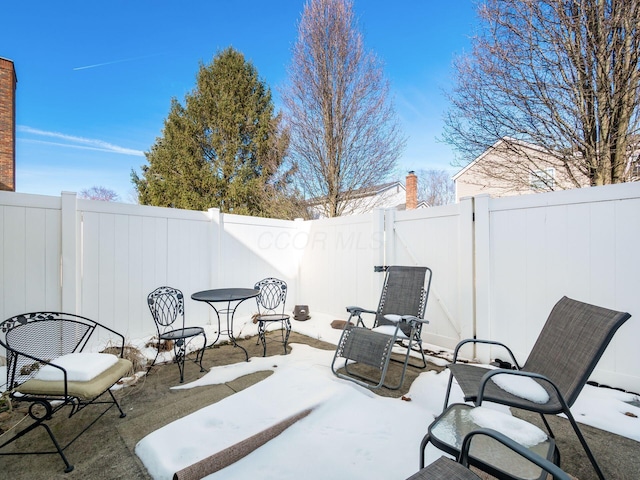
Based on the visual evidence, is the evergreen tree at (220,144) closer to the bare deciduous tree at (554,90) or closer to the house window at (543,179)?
the bare deciduous tree at (554,90)

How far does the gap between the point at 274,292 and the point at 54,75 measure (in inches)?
359

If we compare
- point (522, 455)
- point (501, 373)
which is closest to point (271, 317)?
point (501, 373)

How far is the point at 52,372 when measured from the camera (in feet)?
6.81

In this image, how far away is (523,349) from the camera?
3.29m

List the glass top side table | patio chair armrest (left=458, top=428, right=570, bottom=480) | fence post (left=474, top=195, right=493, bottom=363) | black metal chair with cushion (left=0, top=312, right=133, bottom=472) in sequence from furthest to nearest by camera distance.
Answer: fence post (left=474, top=195, right=493, bottom=363) → black metal chair with cushion (left=0, top=312, right=133, bottom=472) → the glass top side table → patio chair armrest (left=458, top=428, right=570, bottom=480)

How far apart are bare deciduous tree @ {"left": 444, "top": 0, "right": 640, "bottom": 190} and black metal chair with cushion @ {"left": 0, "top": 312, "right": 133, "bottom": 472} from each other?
5.91m

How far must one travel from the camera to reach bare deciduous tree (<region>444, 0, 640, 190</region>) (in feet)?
12.4

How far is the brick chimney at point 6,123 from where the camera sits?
9.36m

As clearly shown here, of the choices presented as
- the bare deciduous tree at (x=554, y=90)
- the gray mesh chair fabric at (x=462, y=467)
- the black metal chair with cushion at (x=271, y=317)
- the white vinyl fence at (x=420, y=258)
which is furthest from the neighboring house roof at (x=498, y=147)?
the gray mesh chair fabric at (x=462, y=467)

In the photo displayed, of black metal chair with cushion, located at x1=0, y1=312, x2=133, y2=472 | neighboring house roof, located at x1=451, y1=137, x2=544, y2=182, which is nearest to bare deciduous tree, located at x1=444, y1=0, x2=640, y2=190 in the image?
neighboring house roof, located at x1=451, y1=137, x2=544, y2=182

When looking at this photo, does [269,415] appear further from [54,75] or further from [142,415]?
[54,75]

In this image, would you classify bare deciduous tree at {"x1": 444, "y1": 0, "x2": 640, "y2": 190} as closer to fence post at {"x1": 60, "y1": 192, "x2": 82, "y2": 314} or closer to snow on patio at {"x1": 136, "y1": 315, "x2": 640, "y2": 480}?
snow on patio at {"x1": 136, "y1": 315, "x2": 640, "y2": 480}

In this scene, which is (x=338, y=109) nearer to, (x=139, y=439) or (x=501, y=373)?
(x=501, y=373)

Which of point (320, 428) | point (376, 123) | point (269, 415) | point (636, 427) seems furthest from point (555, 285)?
point (376, 123)
